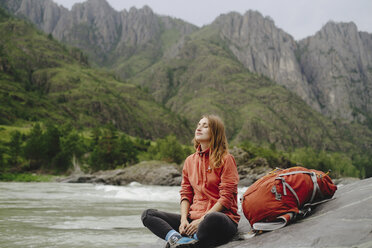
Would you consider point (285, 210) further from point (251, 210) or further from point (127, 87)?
point (127, 87)

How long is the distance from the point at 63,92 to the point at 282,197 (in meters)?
161

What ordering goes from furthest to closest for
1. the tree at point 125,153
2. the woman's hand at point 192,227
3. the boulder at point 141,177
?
the tree at point 125,153, the boulder at point 141,177, the woman's hand at point 192,227

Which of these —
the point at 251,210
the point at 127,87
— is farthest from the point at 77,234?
the point at 127,87

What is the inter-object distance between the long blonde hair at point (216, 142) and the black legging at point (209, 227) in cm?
85

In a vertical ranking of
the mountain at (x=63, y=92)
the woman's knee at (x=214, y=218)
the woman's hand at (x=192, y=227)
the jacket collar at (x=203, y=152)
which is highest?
the mountain at (x=63, y=92)

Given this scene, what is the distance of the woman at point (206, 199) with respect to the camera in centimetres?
465

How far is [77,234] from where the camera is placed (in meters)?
7.80

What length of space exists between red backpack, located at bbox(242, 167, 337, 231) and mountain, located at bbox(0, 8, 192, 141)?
118m

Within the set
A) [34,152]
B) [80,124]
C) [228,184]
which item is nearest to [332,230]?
[228,184]

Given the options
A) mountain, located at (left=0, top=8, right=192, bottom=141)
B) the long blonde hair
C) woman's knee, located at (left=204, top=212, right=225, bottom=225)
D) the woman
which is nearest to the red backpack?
the woman

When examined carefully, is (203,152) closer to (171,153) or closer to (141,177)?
(141,177)

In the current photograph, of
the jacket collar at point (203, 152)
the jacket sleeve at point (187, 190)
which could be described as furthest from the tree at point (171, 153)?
the jacket collar at point (203, 152)

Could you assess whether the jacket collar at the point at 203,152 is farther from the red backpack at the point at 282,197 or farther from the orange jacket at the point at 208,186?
the red backpack at the point at 282,197

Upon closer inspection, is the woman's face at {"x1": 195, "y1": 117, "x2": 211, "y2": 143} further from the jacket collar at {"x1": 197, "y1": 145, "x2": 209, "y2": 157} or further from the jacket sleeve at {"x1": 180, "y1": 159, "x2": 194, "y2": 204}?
the jacket sleeve at {"x1": 180, "y1": 159, "x2": 194, "y2": 204}
